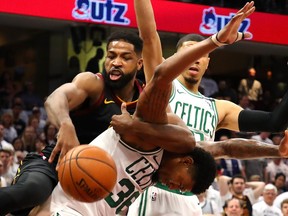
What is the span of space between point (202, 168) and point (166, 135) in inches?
15.8

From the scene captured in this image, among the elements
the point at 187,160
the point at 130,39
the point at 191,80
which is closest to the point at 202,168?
the point at 187,160

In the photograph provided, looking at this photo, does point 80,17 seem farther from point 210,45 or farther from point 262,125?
point 210,45

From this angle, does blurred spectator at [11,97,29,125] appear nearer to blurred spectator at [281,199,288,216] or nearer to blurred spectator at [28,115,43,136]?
blurred spectator at [28,115,43,136]

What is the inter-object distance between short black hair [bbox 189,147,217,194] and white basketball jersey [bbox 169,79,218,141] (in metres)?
1.26

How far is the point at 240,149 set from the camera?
5.61m

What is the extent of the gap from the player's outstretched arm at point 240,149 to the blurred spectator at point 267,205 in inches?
228

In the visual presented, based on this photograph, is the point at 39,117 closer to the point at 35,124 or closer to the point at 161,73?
the point at 35,124

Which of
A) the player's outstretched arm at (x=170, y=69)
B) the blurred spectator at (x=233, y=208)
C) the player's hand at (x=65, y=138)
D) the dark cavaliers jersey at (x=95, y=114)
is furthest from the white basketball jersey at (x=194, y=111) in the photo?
the blurred spectator at (x=233, y=208)

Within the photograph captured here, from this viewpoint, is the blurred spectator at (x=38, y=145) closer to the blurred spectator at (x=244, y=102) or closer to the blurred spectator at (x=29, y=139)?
the blurred spectator at (x=29, y=139)

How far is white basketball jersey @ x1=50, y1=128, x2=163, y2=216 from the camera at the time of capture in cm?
453

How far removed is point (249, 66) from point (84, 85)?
16.2m

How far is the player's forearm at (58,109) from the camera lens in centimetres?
430

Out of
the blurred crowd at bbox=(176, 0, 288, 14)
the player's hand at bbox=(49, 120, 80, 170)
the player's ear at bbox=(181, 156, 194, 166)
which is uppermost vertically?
the player's hand at bbox=(49, 120, 80, 170)

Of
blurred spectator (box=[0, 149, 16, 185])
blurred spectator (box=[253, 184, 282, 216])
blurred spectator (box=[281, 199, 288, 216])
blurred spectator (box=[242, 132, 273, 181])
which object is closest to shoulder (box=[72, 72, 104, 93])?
blurred spectator (box=[0, 149, 16, 185])
